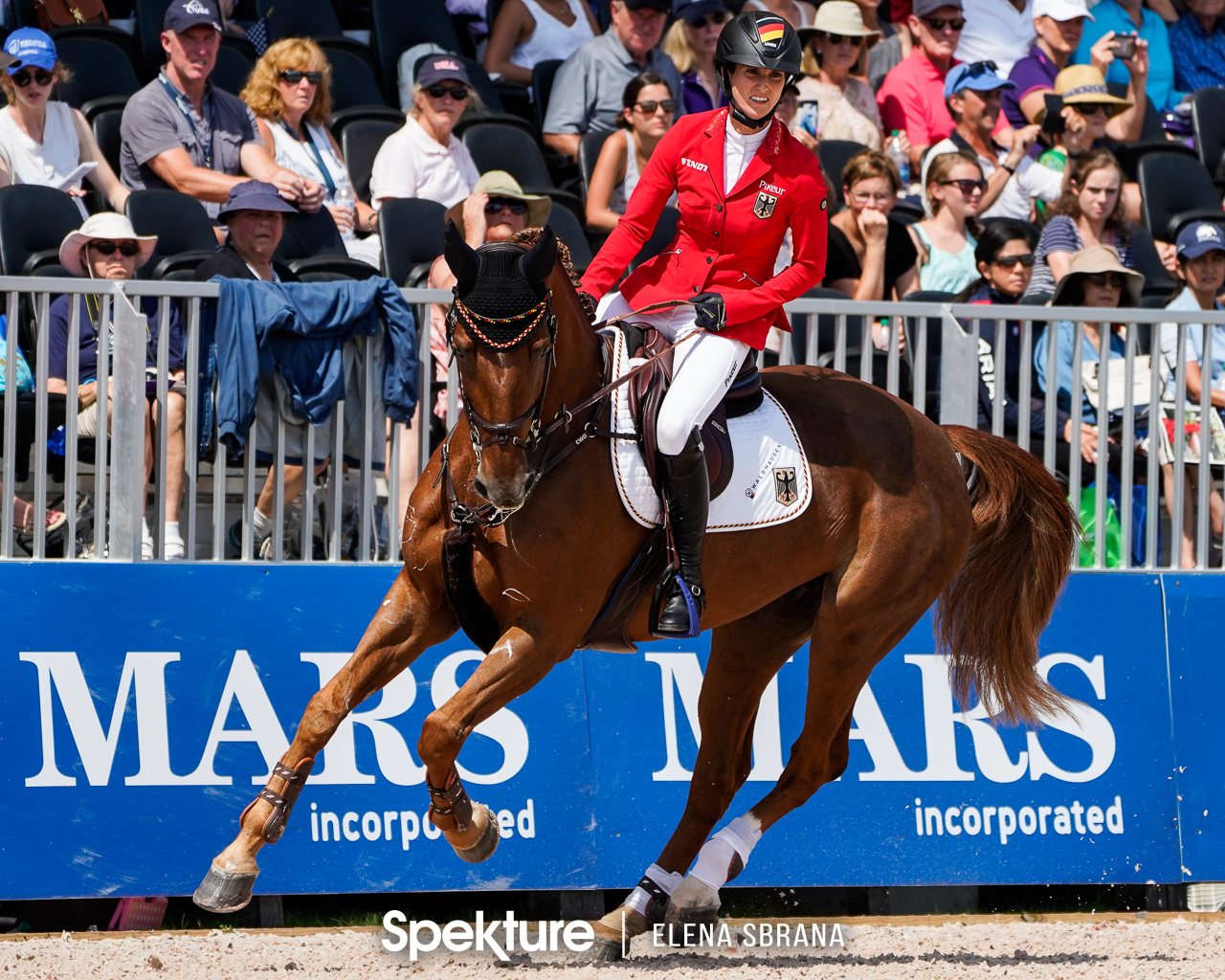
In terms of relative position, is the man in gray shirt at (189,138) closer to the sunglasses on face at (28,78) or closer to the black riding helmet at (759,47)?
the sunglasses on face at (28,78)

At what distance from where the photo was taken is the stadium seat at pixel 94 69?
31.6 feet

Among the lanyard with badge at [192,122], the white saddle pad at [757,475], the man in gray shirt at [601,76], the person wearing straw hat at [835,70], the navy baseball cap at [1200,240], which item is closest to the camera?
the white saddle pad at [757,475]

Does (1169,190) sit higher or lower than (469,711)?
higher

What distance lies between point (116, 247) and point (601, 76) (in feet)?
13.4

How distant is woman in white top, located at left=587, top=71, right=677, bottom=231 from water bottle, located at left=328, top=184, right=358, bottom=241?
1377 millimetres

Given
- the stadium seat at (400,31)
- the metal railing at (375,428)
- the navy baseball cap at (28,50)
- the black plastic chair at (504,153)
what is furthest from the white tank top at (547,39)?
the metal railing at (375,428)

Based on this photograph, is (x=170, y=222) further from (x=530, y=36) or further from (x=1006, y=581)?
(x=1006, y=581)

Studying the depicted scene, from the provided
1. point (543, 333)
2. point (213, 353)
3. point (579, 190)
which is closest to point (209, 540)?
point (213, 353)

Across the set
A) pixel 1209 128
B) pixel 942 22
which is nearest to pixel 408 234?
pixel 942 22

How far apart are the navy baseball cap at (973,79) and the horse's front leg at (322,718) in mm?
7529

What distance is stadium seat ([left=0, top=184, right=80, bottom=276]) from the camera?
7789 millimetres

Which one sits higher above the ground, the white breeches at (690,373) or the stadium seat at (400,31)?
the stadium seat at (400,31)

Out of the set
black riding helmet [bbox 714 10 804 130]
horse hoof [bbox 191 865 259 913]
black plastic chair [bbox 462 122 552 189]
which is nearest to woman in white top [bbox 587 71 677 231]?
black plastic chair [bbox 462 122 552 189]

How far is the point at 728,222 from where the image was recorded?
18.2 feet
